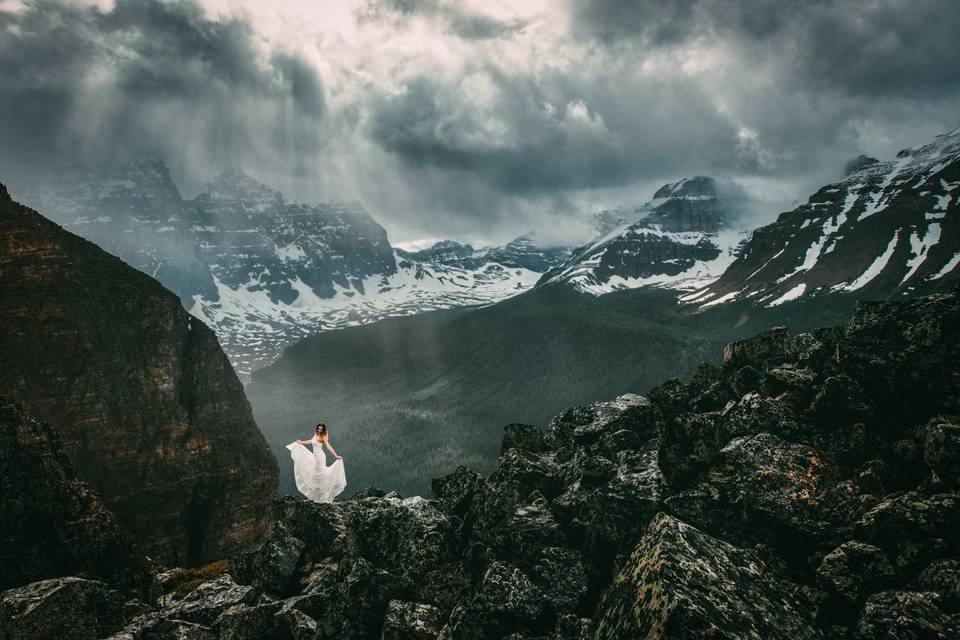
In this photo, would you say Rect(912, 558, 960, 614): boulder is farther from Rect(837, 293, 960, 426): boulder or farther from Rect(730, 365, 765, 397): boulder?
Rect(730, 365, 765, 397): boulder

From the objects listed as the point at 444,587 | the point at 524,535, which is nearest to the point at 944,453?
the point at 524,535

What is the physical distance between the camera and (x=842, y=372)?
15789 millimetres

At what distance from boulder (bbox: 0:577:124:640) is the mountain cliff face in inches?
7.9

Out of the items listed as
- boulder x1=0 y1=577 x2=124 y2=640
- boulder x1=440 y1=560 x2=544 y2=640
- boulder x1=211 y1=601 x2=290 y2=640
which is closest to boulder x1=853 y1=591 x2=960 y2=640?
boulder x1=440 y1=560 x2=544 y2=640

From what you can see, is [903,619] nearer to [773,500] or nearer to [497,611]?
[773,500]

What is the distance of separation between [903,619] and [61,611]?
2153cm

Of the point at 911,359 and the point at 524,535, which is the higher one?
the point at 911,359

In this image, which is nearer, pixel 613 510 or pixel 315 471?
pixel 613 510

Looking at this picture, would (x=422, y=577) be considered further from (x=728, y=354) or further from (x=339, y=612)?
(x=728, y=354)

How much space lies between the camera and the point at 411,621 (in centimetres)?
1285

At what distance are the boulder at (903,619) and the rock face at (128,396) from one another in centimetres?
6637

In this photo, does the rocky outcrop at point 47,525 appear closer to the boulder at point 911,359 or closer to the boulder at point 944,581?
the boulder at point 944,581

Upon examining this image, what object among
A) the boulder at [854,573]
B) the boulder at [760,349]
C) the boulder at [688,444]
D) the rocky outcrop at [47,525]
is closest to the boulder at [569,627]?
the boulder at [854,573]

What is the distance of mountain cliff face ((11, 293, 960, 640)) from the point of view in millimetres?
9039
